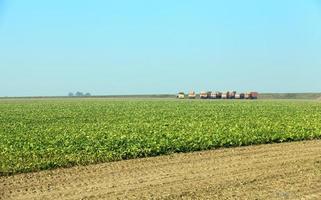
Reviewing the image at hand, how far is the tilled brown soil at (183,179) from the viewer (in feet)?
31.9

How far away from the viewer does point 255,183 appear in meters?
10.6

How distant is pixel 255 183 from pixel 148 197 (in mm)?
2450

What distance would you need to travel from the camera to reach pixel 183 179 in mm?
11062

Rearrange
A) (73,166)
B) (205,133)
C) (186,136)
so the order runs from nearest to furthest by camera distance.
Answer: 1. (73,166)
2. (186,136)
3. (205,133)

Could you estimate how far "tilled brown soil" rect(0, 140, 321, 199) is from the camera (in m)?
9.71

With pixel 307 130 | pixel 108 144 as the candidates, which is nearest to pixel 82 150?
pixel 108 144

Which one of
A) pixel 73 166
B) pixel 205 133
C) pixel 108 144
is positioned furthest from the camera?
pixel 205 133

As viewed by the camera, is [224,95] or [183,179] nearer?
[183,179]

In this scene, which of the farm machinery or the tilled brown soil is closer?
the tilled brown soil

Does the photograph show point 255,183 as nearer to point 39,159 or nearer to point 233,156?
point 233,156

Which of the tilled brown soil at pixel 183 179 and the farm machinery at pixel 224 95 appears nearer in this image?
the tilled brown soil at pixel 183 179

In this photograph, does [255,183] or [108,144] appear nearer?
[255,183]

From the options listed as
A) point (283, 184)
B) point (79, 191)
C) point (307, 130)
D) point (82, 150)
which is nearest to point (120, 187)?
point (79, 191)

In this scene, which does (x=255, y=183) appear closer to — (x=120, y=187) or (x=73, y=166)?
(x=120, y=187)
